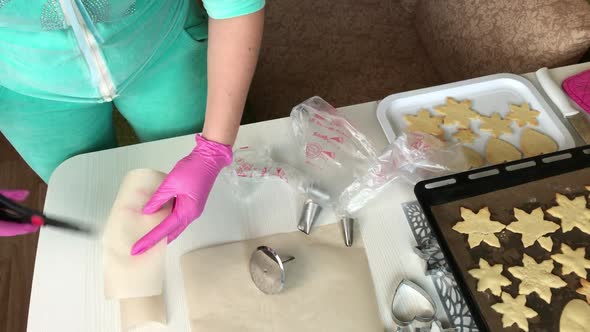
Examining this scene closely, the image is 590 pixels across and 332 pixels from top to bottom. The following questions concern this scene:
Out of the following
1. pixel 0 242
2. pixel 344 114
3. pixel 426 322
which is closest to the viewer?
pixel 426 322

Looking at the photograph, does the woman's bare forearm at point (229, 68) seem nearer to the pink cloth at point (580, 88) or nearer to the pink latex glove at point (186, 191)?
the pink latex glove at point (186, 191)

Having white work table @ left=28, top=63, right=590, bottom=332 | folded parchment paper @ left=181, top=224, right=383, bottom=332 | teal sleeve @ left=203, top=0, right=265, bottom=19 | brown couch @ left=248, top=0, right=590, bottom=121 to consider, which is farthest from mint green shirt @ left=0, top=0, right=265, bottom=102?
brown couch @ left=248, top=0, right=590, bottom=121

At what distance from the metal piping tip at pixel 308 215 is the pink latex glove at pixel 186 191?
0.16m

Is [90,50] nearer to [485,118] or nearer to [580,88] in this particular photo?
Answer: [485,118]

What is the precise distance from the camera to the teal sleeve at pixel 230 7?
0.67m

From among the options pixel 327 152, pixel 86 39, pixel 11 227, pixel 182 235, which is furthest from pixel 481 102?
pixel 11 227

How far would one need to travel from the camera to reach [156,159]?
84cm

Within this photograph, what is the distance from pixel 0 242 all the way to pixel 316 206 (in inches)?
47.7

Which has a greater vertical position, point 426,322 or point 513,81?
point 513,81

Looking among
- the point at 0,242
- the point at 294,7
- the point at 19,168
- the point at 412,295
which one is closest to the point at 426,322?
the point at 412,295

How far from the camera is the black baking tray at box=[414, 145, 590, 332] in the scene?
735 millimetres

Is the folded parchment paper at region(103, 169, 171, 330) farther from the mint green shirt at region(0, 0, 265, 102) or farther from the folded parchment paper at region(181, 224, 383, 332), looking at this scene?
the mint green shirt at region(0, 0, 265, 102)

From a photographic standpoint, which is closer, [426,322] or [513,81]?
[426,322]

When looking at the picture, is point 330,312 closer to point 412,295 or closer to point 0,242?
point 412,295
